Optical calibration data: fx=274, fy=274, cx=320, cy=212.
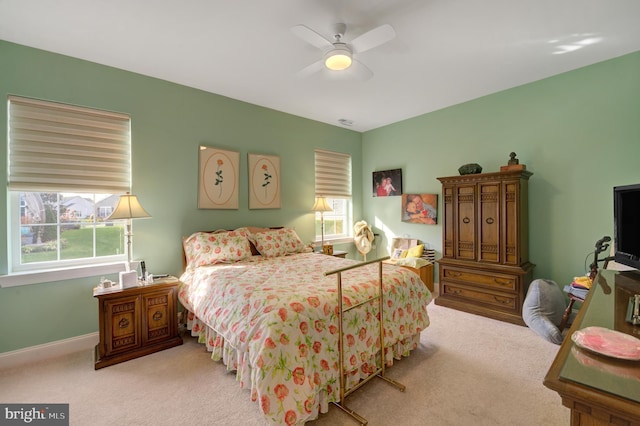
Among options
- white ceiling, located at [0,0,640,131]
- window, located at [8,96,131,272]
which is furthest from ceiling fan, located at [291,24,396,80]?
window, located at [8,96,131,272]

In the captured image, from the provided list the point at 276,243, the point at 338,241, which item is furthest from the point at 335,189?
the point at 276,243

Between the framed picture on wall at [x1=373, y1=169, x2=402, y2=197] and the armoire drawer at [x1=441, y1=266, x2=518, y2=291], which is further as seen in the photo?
the framed picture on wall at [x1=373, y1=169, x2=402, y2=197]

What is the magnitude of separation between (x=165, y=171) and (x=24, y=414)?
2370mm

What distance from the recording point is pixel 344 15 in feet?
7.36

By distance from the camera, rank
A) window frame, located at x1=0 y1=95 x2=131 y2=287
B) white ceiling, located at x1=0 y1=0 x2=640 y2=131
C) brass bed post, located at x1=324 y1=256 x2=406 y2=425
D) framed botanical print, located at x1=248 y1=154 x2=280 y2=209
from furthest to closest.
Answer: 1. framed botanical print, located at x1=248 y1=154 x2=280 y2=209
2. window frame, located at x1=0 y1=95 x2=131 y2=287
3. white ceiling, located at x1=0 y1=0 x2=640 y2=131
4. brass bed post, located at x1=324 y1=256 x2=406 y2=425

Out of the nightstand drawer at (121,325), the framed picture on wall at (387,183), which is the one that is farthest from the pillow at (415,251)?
the nightstand drawer at (121,325)

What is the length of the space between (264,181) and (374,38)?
255 centimetres

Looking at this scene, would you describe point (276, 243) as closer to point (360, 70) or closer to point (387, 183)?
point (360, 70)

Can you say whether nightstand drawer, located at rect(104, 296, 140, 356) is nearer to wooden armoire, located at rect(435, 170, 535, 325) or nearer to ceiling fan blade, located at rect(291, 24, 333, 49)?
ceiling fan blade, located at rect(291, 24, 333, 49)

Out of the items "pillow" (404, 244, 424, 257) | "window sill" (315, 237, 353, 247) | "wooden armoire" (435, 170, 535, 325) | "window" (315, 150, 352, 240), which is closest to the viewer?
"wooden armoire" (435, 170, 535, 325)

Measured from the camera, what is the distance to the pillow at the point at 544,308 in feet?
9.33

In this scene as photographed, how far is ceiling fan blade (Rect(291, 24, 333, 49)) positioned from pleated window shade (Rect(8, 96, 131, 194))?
2281mm

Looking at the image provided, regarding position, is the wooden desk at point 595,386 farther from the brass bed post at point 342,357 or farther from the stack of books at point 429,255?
the stack of books at point 429,255

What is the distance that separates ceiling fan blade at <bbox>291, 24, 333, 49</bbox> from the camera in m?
1.97
